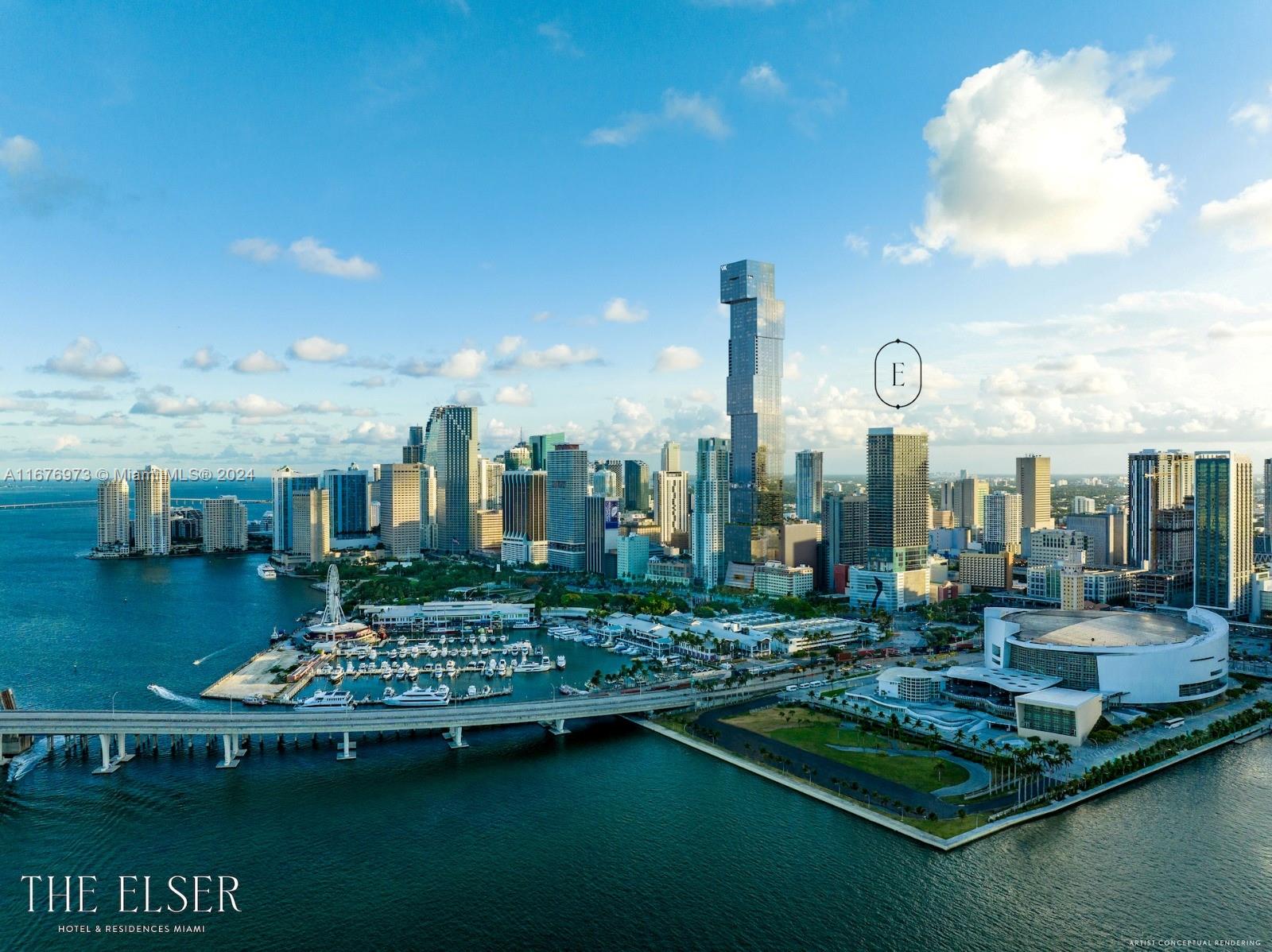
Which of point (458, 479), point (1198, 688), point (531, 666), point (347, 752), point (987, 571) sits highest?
point (458, 479)

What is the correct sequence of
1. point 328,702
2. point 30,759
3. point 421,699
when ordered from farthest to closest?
point 421,699 → point 328,702 → point 30,759

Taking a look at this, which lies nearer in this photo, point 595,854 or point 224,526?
point 595,854

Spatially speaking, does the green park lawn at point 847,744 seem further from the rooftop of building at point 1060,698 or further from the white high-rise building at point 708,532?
the white high-rise building at point 708,532

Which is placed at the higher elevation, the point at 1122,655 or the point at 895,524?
the point at 895,524

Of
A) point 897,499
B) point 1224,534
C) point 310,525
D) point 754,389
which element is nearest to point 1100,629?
point 1224,534

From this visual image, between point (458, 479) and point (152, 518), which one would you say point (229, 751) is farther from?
point (152, 518)

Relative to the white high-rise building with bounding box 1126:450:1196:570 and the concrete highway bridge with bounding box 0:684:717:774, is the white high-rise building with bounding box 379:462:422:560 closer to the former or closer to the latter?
the concrete highway bridge with bounding box 0:684:717:774

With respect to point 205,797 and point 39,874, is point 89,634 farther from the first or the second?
point 39,874

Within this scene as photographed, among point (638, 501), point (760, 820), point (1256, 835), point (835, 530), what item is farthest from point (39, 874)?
point (638, 501)
